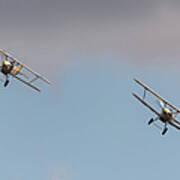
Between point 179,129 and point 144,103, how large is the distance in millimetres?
8394

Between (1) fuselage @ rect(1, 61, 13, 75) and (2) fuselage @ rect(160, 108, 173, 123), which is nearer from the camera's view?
(2) fuselage @ rect(160, 108, 173, 123)

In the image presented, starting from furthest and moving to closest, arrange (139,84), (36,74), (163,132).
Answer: (36,74)
(139,84)
(163,132)

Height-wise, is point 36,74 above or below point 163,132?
above

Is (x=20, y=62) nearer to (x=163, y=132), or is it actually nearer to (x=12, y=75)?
(x=12, y=75)

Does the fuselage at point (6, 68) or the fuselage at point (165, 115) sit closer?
the fuselage at point (165, 115)

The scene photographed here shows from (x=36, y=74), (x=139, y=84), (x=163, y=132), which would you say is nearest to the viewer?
(x=163, y=132)

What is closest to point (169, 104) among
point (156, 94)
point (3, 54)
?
point (156, 94)

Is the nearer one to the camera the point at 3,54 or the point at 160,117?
the point at 160,117

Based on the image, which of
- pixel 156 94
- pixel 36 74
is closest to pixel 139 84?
pixel 156 94

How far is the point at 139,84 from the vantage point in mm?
125250

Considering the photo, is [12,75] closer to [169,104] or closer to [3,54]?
[3,54]

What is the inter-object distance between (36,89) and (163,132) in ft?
86.9

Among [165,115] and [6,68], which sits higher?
[6,68]

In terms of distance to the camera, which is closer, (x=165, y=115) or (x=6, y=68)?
(x=165, y=115)
